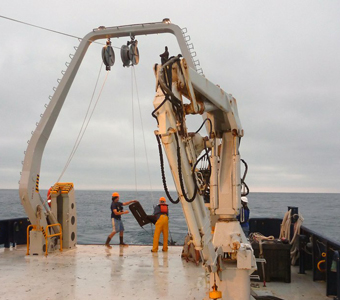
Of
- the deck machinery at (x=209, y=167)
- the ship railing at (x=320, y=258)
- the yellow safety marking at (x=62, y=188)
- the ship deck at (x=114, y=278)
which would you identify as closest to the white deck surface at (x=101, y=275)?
the ship deck at (x=114, y=278)

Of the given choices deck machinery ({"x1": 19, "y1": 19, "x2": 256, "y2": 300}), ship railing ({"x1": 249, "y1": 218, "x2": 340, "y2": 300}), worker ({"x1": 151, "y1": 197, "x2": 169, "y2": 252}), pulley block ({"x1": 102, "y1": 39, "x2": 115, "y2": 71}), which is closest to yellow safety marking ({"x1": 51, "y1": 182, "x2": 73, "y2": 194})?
worker ({"x1": 151, "y1": 197, "x2": 169, "y2": 252})

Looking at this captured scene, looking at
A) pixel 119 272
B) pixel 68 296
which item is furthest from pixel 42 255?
pixel 68 296

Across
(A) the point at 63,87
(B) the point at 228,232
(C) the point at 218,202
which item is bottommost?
(B) the point at 228,232

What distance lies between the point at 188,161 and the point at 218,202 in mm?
1157

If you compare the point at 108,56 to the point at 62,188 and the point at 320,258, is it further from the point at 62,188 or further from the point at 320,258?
the point at 320,258

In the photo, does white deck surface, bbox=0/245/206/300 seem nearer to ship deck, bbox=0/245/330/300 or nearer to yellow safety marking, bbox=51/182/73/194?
ship deck, bbox=0/245/330/300

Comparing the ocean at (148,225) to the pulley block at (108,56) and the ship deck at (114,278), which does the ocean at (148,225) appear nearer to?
the ship deck at (114,278)

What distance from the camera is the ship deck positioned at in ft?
25.7

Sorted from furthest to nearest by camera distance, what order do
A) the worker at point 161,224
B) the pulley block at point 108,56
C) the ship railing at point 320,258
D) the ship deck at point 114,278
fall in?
the pulley block at point 108,56, the worker at point 161,224, the ship deck at point 114,278, the ship railing at point 320,258

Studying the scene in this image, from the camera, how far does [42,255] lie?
11.8m

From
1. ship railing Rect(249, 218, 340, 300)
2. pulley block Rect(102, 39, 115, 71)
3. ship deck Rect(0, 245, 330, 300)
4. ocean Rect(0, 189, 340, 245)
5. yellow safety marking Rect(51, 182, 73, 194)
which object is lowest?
ocean Rect(0, 189, 340, 245)

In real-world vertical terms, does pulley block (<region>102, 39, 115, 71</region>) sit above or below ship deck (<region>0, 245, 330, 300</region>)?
above

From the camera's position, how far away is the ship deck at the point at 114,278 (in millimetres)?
7824

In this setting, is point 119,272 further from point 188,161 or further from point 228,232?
point 188,161
